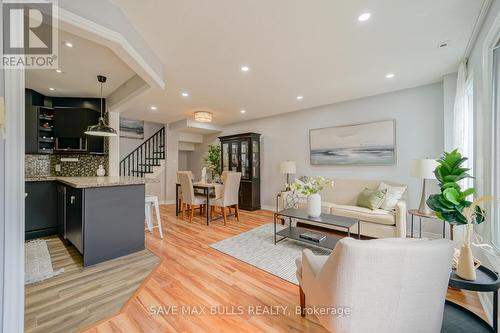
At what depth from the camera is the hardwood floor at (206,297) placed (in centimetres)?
157

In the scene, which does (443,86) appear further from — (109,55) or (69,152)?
(69,152)

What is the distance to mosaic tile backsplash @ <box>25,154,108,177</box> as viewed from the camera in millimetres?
3738

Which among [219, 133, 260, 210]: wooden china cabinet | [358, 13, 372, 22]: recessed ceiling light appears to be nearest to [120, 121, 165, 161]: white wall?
[219, 133, 260, 210]: wooden china cabinet

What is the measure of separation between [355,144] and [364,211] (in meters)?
1.47

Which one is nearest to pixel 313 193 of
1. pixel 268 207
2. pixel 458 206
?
pixel 458 206

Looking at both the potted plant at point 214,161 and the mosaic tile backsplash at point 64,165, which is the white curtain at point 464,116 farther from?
the mosaic tile backsplash at point 64,165

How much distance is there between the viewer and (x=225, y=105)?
4.62 m

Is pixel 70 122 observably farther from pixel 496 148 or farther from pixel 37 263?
pixel 496 148

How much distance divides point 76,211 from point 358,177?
473cm

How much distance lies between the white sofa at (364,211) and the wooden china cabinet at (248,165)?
141 cm

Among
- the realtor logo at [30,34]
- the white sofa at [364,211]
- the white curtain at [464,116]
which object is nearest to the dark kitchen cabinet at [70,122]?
the realtor logo at [30,34]

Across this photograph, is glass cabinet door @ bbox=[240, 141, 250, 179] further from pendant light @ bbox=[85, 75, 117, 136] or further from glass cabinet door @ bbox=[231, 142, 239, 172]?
pendant light @ bbox=[85, 75, 117, 136]

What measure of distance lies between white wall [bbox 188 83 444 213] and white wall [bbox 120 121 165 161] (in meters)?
3.22

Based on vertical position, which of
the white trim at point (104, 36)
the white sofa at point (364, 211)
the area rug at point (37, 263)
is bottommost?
the area rug at point (37, 263)
